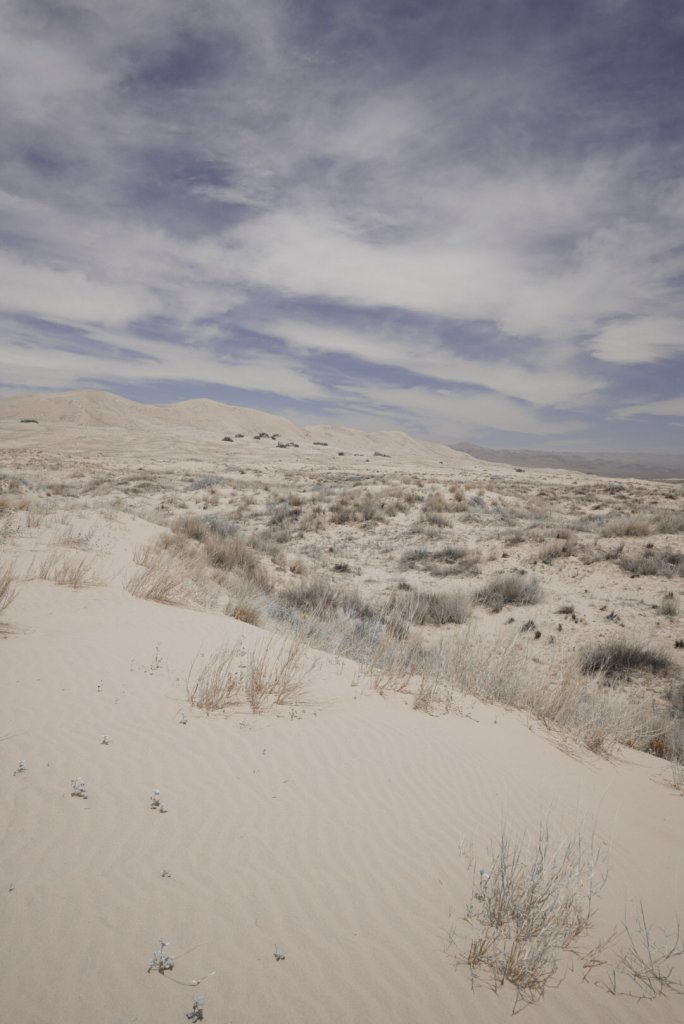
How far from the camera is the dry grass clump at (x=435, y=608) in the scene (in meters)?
9.22

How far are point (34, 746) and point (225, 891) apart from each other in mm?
1609

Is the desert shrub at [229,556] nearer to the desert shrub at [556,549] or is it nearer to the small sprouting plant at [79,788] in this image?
the desert shrub at [556,549]

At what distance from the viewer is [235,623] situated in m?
6.39

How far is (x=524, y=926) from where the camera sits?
213 centimetres

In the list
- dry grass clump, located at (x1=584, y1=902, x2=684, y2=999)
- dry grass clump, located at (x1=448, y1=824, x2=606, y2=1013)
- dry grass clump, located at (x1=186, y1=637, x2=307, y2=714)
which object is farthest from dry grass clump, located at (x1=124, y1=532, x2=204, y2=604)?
dry grass clump, located at (x1=584, y1=902, x2=684, y2=999)

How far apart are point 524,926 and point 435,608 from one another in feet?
24.2

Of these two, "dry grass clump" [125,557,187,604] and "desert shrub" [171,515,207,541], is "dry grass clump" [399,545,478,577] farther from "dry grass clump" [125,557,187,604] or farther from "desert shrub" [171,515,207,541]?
"dry grass clump" [125,557,187,604]

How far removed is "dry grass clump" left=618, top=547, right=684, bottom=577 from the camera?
1095cm

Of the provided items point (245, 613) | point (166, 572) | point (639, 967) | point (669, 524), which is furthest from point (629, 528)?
point (639, 967)

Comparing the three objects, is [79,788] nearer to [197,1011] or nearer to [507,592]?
[197,1011]

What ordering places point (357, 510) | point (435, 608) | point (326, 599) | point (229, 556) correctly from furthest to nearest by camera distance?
point (357, 510) → point (229, 556) → point (435, 608) → point (326, 599)

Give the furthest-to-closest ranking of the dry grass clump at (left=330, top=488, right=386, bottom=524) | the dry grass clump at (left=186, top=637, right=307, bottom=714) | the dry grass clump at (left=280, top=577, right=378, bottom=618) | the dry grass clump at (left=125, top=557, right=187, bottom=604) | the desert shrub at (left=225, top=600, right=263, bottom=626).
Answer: the dry grass clump at (left=330, top=488, right=386, bottom=524), the dry grass clump at (left=280, top=577, right=378, bottom=618), the desert shrub at (left=225, top=600, right=263, bottom=626), the dry grass clump at (left=125, top=557, right=187, bottom=604), the dry grass clump at (left=186, top=637, right=307, bottom=714)

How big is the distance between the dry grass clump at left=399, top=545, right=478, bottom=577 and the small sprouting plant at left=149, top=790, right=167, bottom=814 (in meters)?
9.86

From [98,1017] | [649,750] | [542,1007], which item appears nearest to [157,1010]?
[98,1017]
